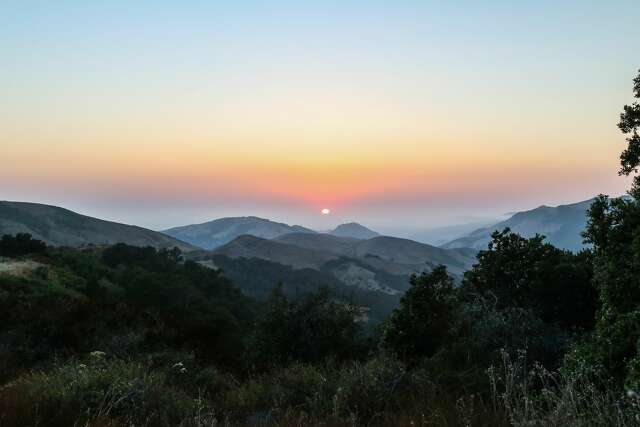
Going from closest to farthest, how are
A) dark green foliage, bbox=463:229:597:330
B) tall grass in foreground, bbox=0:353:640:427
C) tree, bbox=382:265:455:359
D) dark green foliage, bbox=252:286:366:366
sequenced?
tall grass in foreground, bbox=0:353:640:427 < tree, bbox=382:265:455:359 < dark green foliage, bbox=463:229:597:330 < dark green foliage, bbox=252:286:366:366

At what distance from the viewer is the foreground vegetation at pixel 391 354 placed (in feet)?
19.8

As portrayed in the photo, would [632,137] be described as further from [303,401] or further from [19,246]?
[19,246]

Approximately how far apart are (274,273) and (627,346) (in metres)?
149

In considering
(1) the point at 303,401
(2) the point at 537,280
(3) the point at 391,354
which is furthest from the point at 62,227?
(1) the point at 303,401

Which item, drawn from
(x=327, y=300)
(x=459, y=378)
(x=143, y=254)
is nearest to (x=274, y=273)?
(x=143, y=254)

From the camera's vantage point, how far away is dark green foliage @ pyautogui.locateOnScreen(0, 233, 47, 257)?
147 feet

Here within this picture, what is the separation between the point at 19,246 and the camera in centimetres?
4622

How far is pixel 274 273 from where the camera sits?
→ 504 ft

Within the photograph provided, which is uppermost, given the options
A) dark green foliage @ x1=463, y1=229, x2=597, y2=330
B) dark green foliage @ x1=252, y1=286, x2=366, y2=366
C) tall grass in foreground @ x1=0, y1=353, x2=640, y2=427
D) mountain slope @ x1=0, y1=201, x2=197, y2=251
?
mountain slope @ x1=0, y1=201, x2=197, y2=251

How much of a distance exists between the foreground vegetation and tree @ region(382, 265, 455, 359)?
0.04 m

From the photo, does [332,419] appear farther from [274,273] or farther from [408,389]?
[274,273]

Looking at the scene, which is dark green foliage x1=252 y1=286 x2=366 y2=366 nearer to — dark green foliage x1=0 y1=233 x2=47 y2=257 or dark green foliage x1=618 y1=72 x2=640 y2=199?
dark green foliage x1=618 y1=72 x2=640 y2=199

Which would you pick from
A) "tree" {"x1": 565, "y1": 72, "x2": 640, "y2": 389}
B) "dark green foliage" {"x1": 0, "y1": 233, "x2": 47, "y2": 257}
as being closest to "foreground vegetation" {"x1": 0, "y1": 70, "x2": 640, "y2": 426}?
"tree" {"x1": 565, "y1": 72, "x2": 640, "y2": 389}

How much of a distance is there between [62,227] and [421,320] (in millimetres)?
193784
